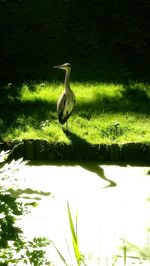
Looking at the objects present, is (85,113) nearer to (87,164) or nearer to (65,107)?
(65,107)

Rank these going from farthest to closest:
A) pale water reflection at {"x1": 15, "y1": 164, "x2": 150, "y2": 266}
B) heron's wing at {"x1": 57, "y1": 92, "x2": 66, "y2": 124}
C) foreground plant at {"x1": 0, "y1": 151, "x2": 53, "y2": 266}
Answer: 1. heron's wing at {"x1": 57, "y1": 92, "x2": 66, "y2": 124}
2. pale water reflection at {"x1": 15, "y1": 164, "x2": 150, "y2": 266}
3. foreground plant at {"x1": 0, "y1": 151, "x2": 53, "y2": 266}

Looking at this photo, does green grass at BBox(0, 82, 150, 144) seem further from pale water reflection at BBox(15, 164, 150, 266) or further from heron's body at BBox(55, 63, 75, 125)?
pale water reflection at BBox(15, 164, 150, 266)

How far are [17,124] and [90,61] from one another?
2763 millimetres

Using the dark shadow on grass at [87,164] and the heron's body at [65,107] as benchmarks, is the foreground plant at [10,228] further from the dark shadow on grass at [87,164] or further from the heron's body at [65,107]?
Result: the heron's body at [65,107]

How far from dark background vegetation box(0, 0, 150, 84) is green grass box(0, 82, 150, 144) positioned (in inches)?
22.4

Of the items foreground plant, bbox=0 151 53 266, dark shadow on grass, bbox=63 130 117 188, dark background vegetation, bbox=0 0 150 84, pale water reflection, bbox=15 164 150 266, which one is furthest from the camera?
dark background vegetation, bbox=0 0 150 84

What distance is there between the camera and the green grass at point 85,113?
7281 millimetres

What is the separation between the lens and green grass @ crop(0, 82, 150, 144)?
7281mm

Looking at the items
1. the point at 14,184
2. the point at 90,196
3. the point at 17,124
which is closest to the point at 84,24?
the point at 17,124

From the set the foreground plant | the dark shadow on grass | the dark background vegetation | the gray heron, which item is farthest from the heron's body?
the foreground plant

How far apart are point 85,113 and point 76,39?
3.23 m

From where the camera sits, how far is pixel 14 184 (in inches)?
95.8

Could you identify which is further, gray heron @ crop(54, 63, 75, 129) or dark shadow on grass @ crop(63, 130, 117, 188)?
gray heron @ crop(54, 63, 75, 129)

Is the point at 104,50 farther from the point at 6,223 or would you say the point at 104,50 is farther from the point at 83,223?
the point at 6,223
